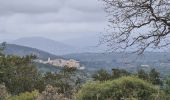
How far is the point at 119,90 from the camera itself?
684 inches

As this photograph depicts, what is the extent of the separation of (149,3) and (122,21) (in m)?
0.87

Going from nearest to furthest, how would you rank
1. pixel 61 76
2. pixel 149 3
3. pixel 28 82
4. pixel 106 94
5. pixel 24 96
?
pixel 149 3 → pixel 106 94 → pixel 24 96 → pixel 28 82 → pixel 61 76

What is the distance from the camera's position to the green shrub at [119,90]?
56.9 ft

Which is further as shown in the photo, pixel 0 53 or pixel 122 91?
pixel 0 53

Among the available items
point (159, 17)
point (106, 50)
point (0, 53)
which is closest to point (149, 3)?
point (159, 17)

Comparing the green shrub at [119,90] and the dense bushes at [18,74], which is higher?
the green shrub at [119,90]

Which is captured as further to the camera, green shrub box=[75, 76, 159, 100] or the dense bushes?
the dense bushes

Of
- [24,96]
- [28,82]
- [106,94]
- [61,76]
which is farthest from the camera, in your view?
[61,76]

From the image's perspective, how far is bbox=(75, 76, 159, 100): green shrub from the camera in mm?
17358

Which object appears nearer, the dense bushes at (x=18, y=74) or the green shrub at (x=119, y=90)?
the green shrub at (x=119, y=90)

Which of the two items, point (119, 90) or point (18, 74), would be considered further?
point (18, 74)

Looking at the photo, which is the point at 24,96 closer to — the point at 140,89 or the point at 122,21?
the point at 140,89

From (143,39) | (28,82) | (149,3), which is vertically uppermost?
(149,3)

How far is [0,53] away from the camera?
232 ft
